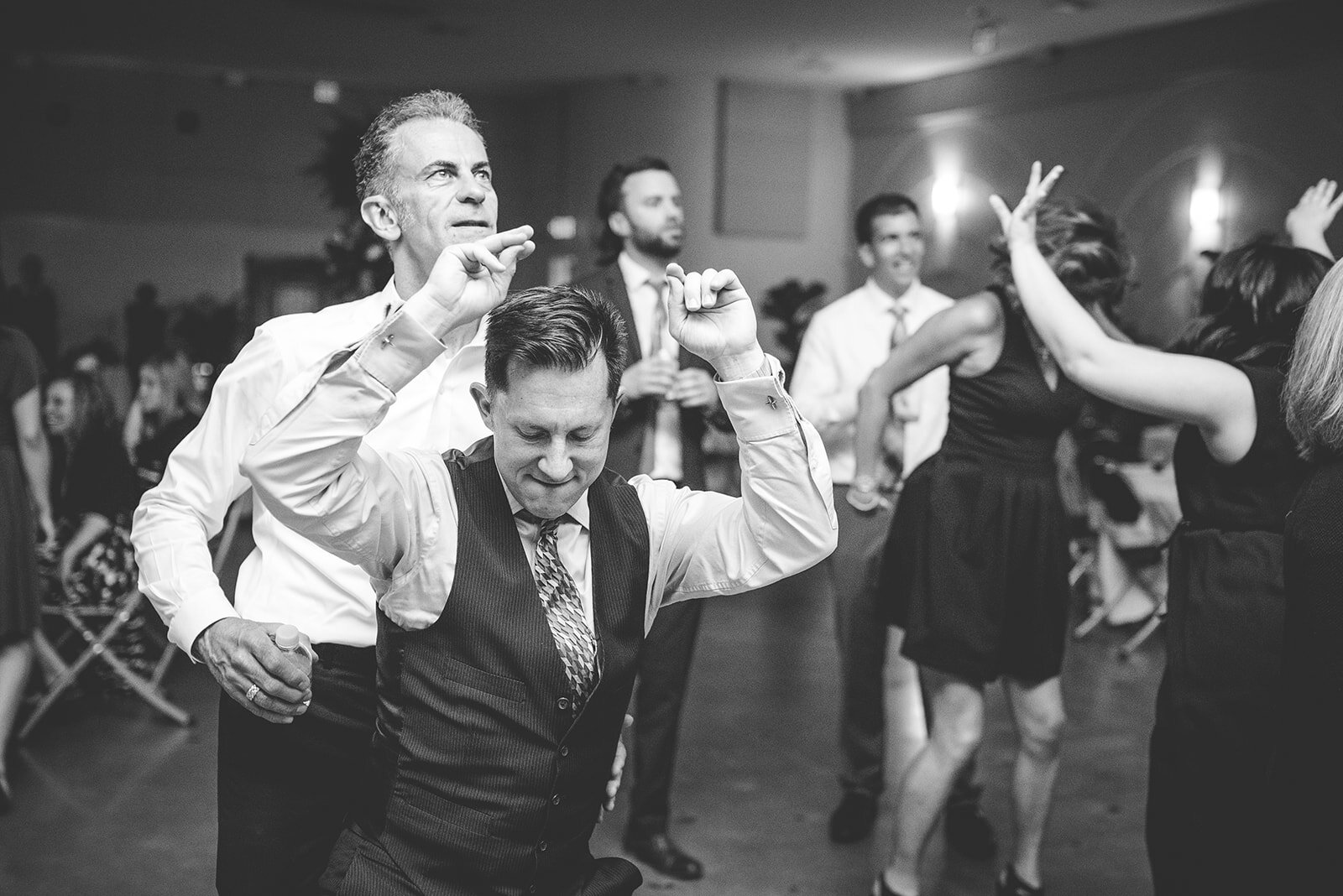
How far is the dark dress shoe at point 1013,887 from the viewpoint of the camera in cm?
305

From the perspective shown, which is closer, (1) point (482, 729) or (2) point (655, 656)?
(1) point (482, 729)

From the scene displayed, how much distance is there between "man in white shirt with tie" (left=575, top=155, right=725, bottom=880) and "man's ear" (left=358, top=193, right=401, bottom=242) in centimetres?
122

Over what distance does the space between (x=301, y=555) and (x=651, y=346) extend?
5.69 feet

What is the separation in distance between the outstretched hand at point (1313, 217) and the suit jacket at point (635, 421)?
144cm

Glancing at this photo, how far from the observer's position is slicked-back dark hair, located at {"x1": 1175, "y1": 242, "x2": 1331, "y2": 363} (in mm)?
2266

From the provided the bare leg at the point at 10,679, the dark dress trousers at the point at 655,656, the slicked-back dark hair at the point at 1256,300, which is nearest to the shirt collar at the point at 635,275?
the dark dress trousers at the point at 655,656

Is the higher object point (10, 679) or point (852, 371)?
point (852, 371)

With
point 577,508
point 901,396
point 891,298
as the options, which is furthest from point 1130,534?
point 577,508

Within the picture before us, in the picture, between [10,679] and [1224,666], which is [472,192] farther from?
[10,679]

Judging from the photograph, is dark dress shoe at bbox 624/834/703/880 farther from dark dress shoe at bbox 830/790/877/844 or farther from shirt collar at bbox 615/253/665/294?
shirt collar at bbox 615/253/665/294

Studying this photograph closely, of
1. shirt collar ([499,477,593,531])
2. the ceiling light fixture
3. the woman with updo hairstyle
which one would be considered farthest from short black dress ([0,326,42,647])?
the ceiling light fixture

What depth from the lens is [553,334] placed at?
1591mm

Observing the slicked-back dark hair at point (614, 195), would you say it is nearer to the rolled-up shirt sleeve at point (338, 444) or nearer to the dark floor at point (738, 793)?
the dark floor at point (738, 793)

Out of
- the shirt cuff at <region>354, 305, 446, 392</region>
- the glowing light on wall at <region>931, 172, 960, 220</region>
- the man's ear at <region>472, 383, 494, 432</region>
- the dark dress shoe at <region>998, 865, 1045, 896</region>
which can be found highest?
the glowing light on wall at <region>931, 172, 960, 220</region>
